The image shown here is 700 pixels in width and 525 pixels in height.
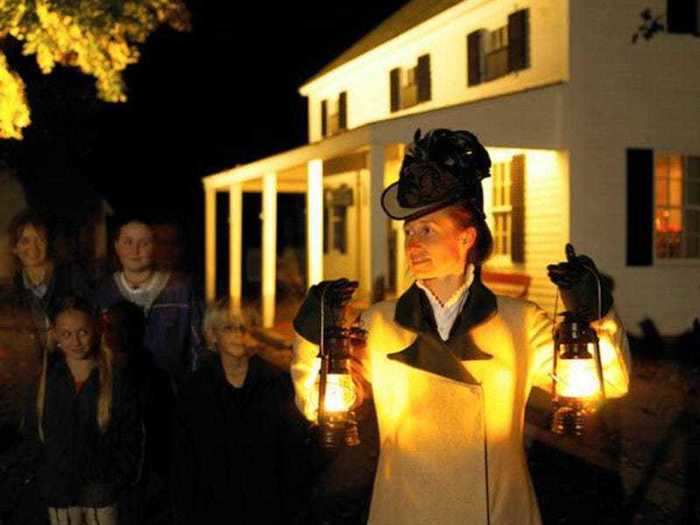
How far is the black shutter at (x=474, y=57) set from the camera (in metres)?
15.7

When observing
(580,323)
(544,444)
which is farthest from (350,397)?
(544,444)

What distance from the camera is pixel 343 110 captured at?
2177 cm

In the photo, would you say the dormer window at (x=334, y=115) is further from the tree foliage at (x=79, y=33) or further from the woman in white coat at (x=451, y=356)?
the woman in white coat at (x=451, y=356)

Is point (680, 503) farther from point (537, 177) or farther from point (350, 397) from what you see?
point (537, 177)

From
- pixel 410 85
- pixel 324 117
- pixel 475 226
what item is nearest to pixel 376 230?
pixel 410 85

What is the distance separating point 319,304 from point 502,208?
42.3 feet

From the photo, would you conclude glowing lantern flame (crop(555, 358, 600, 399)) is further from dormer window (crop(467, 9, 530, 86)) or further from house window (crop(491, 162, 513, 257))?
house window (crop(491, 162, 513, 257))

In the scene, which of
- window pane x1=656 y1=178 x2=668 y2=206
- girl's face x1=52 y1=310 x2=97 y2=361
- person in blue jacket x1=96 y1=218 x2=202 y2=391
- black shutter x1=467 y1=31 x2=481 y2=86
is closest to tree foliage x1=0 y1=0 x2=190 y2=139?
black shutter x1=467 y1=31 x2=481 y2=86

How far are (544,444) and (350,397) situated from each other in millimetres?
6080

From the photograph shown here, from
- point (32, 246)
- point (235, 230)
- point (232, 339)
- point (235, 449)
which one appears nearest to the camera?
point (235, 449)

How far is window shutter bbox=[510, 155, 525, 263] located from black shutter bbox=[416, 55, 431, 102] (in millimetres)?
3099

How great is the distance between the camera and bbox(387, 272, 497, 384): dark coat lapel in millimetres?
2668

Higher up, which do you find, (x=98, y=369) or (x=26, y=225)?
(x=26, y=225)

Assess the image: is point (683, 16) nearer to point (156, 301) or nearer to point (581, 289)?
point (156, 301)
